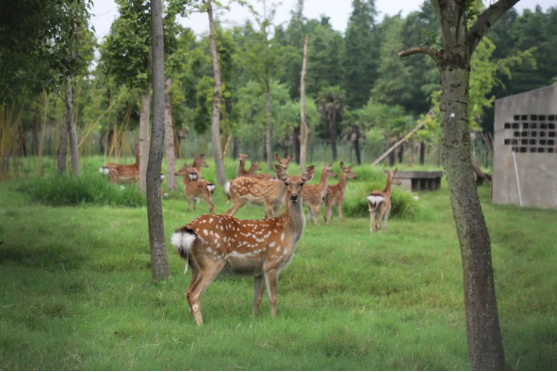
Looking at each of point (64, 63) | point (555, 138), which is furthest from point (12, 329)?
point (555, 138)

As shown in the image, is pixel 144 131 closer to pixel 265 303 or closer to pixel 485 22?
pixel 265 303

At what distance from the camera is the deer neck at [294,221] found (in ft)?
25.9

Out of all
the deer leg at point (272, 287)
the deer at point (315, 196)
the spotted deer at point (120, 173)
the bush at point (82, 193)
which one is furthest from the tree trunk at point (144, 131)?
the deer leg at point (272, 287)

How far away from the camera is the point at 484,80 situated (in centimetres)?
2995

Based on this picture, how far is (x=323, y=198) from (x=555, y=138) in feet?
25.0

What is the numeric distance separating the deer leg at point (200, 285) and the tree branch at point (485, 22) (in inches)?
134

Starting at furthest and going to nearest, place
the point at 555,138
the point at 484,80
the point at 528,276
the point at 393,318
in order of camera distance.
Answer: the point at 484,80 < the point at 555,138 < the point at 528,276 < the point at 393,318

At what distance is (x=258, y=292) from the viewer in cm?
775

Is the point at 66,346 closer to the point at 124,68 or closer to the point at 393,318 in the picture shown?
the point at 393,318

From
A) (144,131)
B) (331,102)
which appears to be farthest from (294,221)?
(331,102)

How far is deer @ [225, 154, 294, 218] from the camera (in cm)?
1437

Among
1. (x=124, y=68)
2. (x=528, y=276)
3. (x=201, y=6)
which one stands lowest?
(x=528, y=276)

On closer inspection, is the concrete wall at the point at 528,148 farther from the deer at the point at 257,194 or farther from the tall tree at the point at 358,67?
the tall tree at the point at 358,67

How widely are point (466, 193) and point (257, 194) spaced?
992cm
